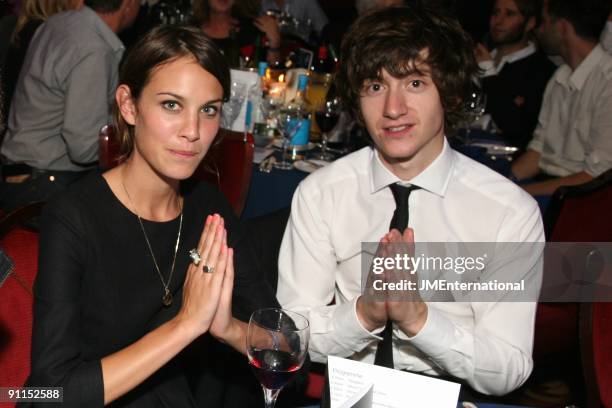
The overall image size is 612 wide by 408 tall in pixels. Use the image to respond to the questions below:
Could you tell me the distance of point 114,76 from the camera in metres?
3.58

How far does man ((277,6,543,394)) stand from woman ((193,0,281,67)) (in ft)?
10.2

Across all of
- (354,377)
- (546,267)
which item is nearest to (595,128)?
(546,267)

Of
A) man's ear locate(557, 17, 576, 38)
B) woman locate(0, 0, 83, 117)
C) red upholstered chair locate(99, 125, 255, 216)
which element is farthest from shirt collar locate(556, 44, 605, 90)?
woman locate(0, 0, 83, 117)

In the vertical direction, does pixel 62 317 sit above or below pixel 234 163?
above

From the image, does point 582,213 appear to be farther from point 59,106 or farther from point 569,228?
point 59,106

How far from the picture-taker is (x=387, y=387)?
4.13 feet

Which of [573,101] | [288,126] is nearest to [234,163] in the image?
[288,126]

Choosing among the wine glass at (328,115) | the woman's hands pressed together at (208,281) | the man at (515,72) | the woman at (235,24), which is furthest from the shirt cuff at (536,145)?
the woman's hands pressed together at (208,281)

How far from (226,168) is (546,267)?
1.33 metres

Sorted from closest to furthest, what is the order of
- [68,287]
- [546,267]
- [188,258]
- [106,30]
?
[68,287]
[188,258]
[546,267]
[106,30]

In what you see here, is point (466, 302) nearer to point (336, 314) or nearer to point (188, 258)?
point (336, 314)

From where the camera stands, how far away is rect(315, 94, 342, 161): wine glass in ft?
11.4

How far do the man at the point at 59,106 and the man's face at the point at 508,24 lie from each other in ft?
9.38

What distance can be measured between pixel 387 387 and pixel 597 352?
3.56ft
